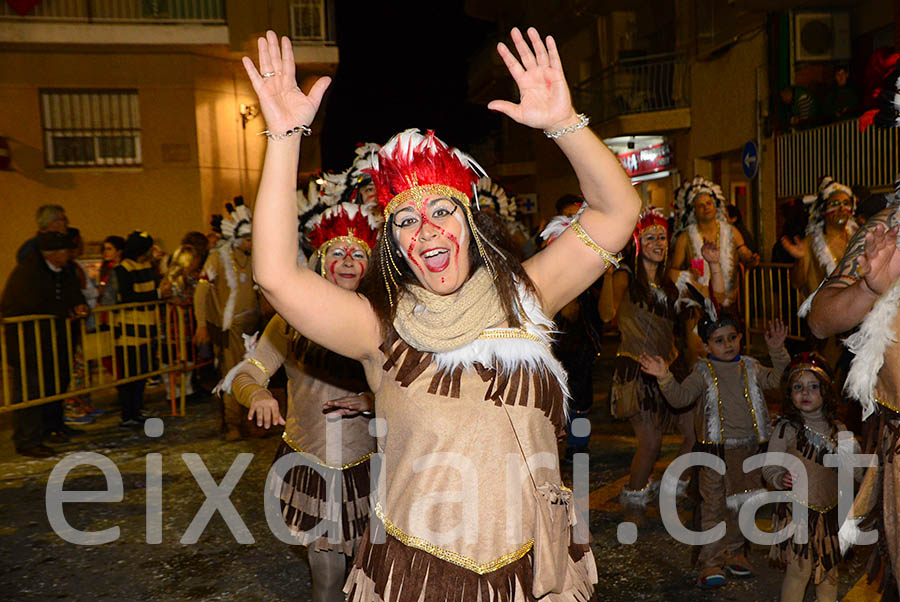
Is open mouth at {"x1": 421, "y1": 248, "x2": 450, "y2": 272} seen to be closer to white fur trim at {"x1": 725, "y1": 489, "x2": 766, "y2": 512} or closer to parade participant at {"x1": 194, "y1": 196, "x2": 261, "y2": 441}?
white fur trim at {"x1": 725, "y1": 489, "x2": 766, "y2": 512}

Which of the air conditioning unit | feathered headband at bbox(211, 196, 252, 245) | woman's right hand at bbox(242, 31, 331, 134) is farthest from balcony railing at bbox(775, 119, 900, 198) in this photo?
woman's right hand at bbox(242, 31, 331, 134)

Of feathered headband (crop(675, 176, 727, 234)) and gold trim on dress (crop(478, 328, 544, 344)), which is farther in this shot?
feathered headband (crop(675, 176, 727, 234))

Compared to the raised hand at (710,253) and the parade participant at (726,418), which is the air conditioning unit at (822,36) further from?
Result: the parade participant at (726,418)

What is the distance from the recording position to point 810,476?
163 inches

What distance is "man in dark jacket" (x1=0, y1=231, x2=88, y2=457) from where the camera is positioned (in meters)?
8.01

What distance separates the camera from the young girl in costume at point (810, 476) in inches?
158

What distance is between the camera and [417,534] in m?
2.43

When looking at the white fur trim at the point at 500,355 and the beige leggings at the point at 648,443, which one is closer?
the white fur trim at the point at 500,355

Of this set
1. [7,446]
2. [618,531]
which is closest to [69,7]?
[7,446]

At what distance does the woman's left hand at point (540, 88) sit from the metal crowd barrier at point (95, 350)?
7125 mm

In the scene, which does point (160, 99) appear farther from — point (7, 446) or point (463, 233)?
point (463, 233)

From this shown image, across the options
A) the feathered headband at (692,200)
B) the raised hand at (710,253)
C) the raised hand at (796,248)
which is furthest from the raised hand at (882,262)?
the feathered headband at (692,200)

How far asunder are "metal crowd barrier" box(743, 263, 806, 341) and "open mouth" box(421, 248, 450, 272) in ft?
24.6

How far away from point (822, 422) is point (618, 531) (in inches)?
65.4
